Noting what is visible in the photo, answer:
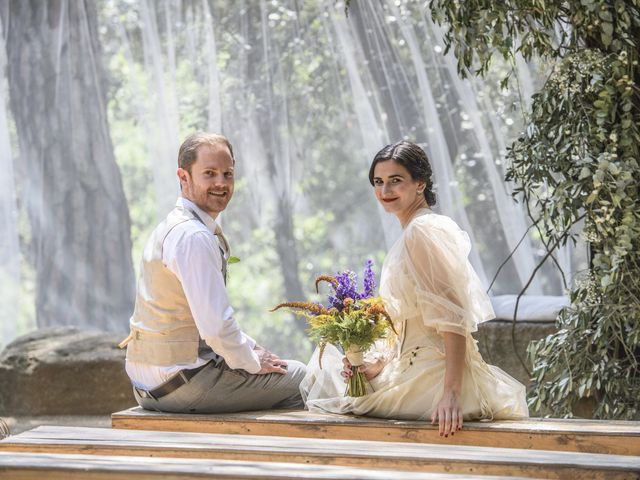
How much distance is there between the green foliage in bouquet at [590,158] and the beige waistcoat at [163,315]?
1.24 metres

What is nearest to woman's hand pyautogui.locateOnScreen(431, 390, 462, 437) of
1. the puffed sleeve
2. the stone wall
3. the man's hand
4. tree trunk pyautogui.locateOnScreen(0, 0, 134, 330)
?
the puffed sleeve

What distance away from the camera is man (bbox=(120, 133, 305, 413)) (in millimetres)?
2824

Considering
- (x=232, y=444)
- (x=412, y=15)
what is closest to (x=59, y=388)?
(x=412, y=15)

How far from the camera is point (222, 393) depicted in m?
2.98

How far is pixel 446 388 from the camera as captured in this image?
2.69 m

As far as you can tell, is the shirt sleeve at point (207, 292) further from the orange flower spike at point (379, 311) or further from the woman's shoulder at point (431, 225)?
the woman's shoulder at point (431, 225)

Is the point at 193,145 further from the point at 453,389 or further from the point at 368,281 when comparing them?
the point at 453,389

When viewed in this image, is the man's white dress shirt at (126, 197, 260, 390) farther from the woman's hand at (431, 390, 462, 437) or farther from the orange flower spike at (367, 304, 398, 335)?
the woman's hand at (431, 390, 462, 437)

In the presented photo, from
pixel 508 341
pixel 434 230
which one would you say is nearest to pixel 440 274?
pixel 434 230

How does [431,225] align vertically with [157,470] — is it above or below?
above

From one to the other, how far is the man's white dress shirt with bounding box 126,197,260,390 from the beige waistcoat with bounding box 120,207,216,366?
5 centimetres

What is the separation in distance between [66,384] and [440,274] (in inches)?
142

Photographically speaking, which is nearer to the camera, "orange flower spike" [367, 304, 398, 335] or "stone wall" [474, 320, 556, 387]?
"orange flower spike" [367, 304, 398, 335]

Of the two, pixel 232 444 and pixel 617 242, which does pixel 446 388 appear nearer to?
pixel 232 444
